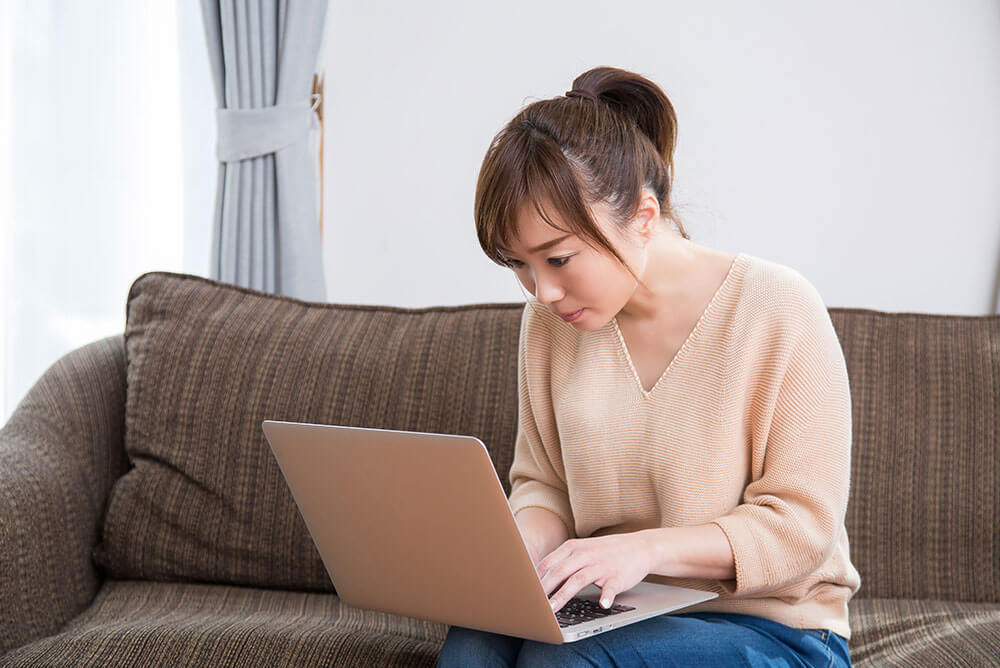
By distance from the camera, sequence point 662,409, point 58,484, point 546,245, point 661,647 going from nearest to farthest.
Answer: point 661,647
point 546,245
point 662,409
point 58,484

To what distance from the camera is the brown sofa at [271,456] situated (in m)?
1.46

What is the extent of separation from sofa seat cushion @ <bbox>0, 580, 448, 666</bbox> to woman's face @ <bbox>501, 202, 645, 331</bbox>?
52cm

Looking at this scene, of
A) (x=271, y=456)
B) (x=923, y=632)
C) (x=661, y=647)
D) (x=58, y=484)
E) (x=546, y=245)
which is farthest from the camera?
(x=271, y=456)

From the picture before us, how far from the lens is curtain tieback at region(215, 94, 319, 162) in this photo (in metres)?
2.13

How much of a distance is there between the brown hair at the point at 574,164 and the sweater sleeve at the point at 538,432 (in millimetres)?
230

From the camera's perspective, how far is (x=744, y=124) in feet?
7.22

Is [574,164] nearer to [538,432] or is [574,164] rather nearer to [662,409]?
[662,409]

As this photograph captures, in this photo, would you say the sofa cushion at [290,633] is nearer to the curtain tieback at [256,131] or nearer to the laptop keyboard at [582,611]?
the laptop keyboard at [582,611]

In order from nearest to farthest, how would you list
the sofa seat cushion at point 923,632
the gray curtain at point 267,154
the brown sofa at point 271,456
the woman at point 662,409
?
1. the woman at point 662,409
2. the sofa seat cushion at point 923,632
3. the brown sofa at point 271,456
4. the gray curtain at point 267,154

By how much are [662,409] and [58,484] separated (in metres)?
0.97

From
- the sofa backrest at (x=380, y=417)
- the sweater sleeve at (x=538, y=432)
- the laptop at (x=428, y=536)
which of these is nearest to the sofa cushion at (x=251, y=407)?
the sofa backrest at (x=380, y=417)

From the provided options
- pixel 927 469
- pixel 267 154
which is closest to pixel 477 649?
pixel 927 469

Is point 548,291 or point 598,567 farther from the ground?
point 548,291

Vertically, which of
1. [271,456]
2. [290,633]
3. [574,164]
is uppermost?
[574,164]
